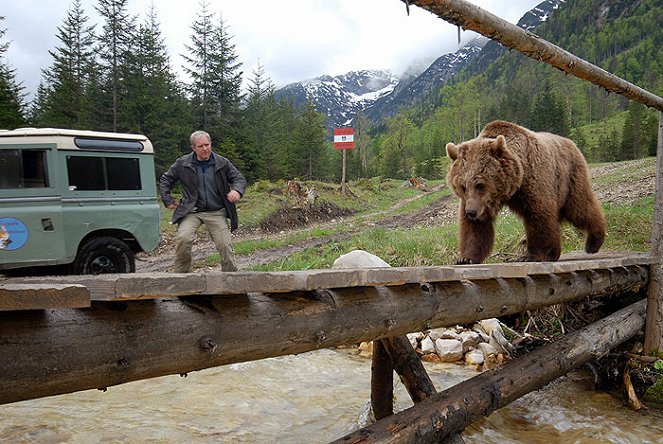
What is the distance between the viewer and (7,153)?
279 inches

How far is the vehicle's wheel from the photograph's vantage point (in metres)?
7.56

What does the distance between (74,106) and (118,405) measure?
68.4 feet

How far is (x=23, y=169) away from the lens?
720cm

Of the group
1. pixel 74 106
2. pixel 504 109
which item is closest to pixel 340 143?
pixel 74 106

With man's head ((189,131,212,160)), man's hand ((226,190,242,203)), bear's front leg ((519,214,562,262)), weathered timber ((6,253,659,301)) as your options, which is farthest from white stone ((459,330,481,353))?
man's head ((189,131,212,160))

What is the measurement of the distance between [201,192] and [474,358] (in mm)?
4081

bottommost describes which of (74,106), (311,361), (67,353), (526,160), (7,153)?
(311,361)

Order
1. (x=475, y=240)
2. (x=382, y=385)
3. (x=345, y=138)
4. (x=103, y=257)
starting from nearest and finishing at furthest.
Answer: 1. (x=382, y=385)
2. (x=475, y=240)
3. (x=103, y=257)
4. (x=345, y=138)

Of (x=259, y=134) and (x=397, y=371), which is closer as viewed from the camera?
(x=397, y=371)

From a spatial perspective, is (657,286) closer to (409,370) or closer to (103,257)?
(409,370)

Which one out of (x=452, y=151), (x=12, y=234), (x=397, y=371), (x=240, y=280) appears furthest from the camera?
(x=12, y=234)

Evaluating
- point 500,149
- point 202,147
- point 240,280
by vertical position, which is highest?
point 202,147

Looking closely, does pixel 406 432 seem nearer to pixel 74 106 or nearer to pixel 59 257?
pixel 59 257

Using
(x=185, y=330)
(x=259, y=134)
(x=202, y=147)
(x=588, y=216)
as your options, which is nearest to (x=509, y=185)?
(x=588, y=216)
